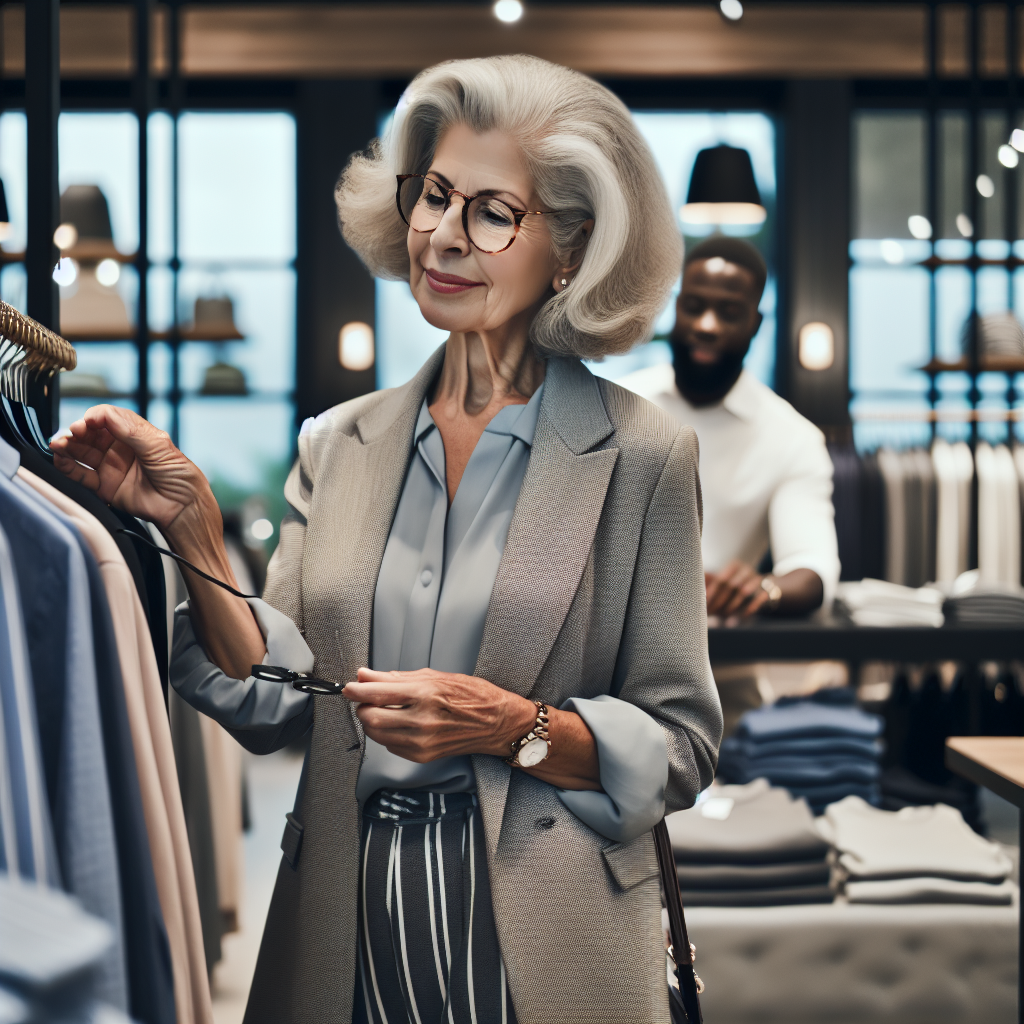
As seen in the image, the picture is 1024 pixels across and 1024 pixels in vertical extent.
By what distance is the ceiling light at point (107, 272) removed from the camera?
5984 millimetres

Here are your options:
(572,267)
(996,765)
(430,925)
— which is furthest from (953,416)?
(430,925)

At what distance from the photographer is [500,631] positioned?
3.88 feet

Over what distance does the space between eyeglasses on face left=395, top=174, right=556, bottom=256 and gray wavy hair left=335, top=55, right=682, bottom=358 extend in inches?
2.0

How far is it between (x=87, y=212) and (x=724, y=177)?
3.29 metres

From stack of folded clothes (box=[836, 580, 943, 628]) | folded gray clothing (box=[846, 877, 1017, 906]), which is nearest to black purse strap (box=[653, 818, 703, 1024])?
folded gray clothing (box=[846, 877, 1017, 906])

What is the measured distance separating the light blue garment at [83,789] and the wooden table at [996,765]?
1356 mm

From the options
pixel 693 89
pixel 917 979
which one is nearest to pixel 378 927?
pixel 917 979

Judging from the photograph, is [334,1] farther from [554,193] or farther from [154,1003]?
[154,1003]

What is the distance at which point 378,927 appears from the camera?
3.98 ft

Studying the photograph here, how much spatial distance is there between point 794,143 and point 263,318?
125 inches

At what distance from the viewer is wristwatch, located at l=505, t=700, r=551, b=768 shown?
116cm

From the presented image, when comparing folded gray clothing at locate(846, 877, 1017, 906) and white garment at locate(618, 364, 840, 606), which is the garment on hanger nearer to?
folded gray clothing at locate(846, 877, 1017, 906)

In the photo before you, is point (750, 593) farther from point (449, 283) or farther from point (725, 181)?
point (725, 181)

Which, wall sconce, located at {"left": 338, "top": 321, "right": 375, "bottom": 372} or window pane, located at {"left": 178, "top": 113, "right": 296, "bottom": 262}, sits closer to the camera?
wall sconce, located at {"left": 338, "top": 321, "right": 375, "bottom": 372}
